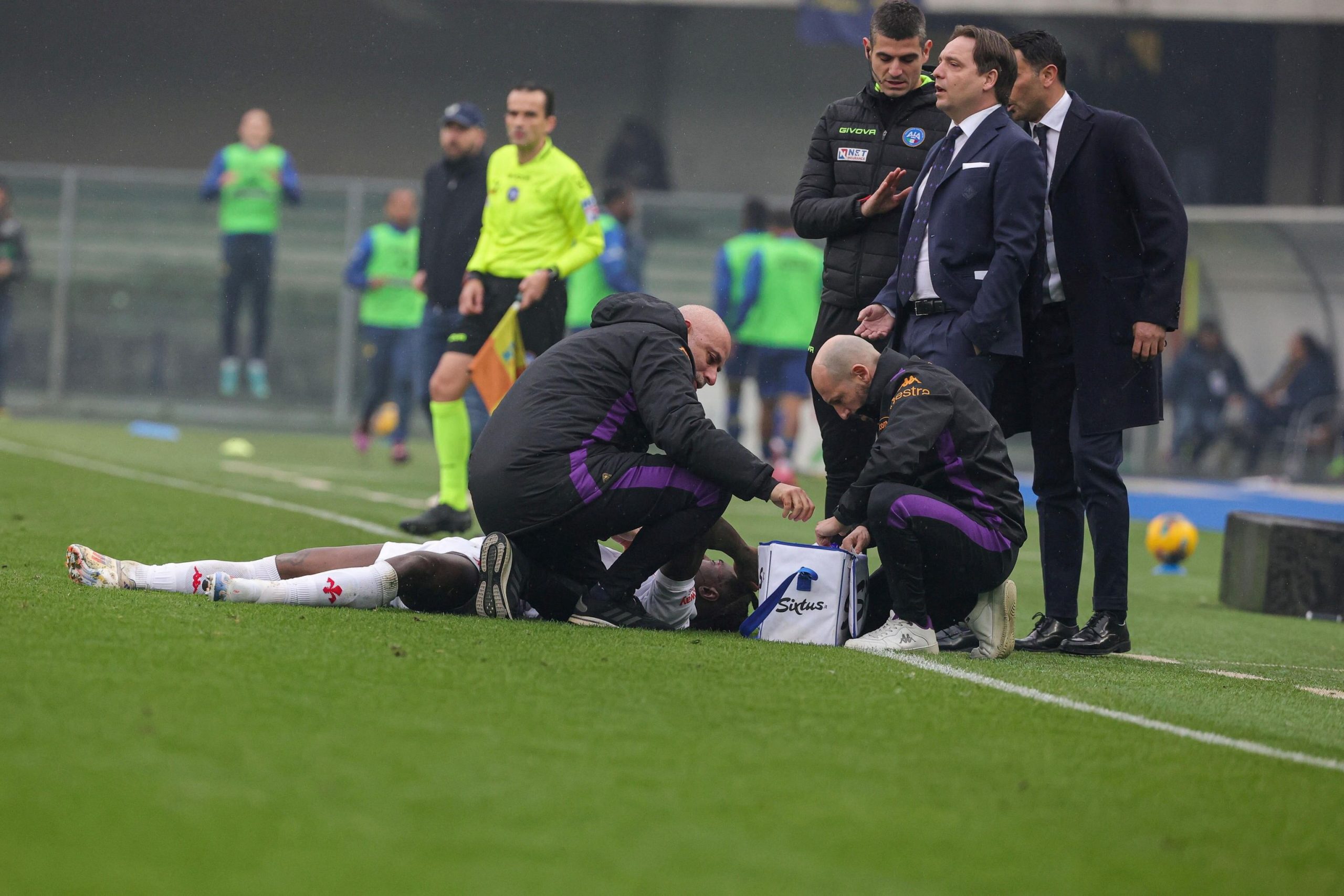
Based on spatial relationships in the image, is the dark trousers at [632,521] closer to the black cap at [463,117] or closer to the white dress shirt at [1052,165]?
the white dress shirt at [1052,165]

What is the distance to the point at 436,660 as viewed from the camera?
3865 mm

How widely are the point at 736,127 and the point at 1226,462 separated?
8829 mm

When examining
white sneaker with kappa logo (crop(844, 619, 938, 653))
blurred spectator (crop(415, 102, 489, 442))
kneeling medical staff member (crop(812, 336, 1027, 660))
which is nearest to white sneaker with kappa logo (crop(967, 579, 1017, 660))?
kneeling medical staff member (crop(812, 336, 1027, 660))

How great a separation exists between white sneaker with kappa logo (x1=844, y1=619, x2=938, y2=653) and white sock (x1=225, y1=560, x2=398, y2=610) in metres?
1.39

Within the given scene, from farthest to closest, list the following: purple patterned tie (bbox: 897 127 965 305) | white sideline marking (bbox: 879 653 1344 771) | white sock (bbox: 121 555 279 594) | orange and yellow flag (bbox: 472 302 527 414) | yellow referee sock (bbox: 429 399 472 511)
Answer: yellow referee sock (bbox: 429 399 472 511) < orange and yellow flag (bbox: 472 302 527 414) < purple patterned tie (bbox: 897 127 965 305) < white sock (bbox: 121 555 279 594) < white sideline marking (bbox: 879 653 1344 771)

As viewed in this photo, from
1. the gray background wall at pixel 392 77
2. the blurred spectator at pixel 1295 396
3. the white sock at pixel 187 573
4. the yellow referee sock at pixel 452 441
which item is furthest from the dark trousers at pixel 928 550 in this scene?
the gray background wall at pixel 392 77

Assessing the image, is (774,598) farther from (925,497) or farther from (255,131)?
(255,131)

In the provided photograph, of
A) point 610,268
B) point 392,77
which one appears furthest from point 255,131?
point 392,77

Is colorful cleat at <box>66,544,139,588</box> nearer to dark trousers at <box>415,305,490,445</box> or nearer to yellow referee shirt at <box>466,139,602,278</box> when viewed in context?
dark trousers at <box>415,305,490,445</box>

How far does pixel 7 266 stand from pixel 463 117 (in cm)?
932

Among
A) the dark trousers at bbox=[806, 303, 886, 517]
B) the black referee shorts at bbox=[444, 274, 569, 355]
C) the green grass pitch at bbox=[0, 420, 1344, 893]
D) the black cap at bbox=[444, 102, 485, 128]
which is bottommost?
the green grass pitch at bbox=[0, 420, 1344, 893]

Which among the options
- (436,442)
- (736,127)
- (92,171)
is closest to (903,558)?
(436,442)

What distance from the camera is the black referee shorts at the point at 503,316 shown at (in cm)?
794

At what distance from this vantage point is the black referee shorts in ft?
26.0
